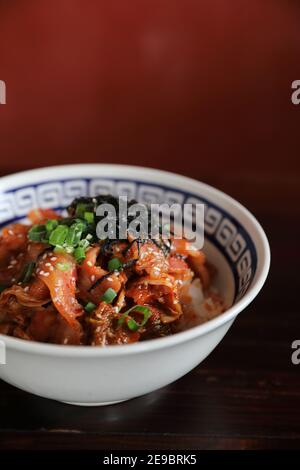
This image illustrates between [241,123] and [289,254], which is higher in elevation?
[241,123]

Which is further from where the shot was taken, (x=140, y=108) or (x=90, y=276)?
(x=140, y=108)

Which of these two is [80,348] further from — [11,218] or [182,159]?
[182,159]

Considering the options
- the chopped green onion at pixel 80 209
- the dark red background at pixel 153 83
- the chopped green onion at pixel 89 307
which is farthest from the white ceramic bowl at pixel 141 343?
the dark red background at pixel 153 83

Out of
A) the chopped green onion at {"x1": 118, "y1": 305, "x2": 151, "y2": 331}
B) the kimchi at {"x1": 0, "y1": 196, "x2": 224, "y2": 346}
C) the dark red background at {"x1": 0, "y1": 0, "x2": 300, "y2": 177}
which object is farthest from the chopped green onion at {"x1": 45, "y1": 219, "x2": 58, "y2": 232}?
the dark red background at {"x1": 0, "y1": 0, "x2": 300, "y2": 177}

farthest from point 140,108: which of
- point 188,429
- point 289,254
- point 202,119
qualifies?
point 188,429

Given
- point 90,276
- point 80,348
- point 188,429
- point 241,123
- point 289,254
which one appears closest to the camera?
point 80,348

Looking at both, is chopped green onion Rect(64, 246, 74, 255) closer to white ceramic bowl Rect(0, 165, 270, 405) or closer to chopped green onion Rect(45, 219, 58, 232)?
chopped green onion Rect(45, 219, 58, 232)

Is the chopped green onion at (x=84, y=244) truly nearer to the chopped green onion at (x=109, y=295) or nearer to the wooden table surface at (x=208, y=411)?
the chopped green onion at (x=109, y=295)
